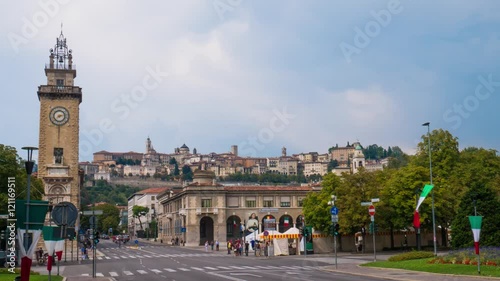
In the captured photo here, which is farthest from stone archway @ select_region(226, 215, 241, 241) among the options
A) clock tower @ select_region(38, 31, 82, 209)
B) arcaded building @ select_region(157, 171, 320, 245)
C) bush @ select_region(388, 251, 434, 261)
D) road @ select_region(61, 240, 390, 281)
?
bush @ select_region(388, 251, 434, 261)

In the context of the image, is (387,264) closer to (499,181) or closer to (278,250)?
(278,250)

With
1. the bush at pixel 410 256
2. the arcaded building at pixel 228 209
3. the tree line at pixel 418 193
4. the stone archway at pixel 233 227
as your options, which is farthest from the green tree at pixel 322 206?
the stone archway at pixel 233 227

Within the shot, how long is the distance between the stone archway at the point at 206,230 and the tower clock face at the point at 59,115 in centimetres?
3018

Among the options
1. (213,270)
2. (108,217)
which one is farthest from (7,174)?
(108,217)

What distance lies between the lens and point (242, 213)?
102375mm

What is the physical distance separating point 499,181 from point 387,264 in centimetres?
3230

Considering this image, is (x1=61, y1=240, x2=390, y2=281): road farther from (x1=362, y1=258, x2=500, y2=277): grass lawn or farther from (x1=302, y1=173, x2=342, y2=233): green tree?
(x1=302, y1=173, x2=342, y2=233): green tree

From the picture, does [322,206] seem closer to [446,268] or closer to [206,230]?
[446,268]

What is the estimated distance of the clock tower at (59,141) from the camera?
281 feet

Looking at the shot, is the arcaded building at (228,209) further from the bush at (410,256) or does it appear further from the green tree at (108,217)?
the green tree at (108,217)

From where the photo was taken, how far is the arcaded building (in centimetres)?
9931

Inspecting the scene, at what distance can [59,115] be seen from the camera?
8781 cm

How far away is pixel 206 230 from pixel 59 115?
33.1 m

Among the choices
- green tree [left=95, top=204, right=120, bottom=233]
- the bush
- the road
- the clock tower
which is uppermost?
the clock tower
